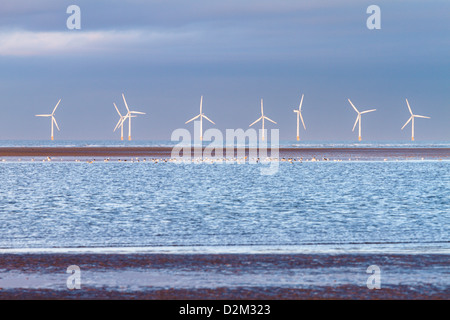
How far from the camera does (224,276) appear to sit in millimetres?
14125

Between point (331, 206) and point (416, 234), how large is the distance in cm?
1126

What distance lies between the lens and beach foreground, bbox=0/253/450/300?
40.8ft

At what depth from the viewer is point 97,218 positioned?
27.0m

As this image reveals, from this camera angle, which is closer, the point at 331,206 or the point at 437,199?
the point at 331,206

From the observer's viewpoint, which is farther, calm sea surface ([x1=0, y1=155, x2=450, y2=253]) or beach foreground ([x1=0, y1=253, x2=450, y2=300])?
calm sea surface ([x1=0, y1=155, x2=450, y2=253])

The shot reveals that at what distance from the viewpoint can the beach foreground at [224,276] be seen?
12.4 meters

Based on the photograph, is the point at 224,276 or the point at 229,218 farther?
the point at 229,218

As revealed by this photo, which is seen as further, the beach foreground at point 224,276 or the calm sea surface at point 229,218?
the calm sea surface at point 229,218

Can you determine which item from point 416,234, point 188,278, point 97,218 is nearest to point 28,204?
point 97,218
